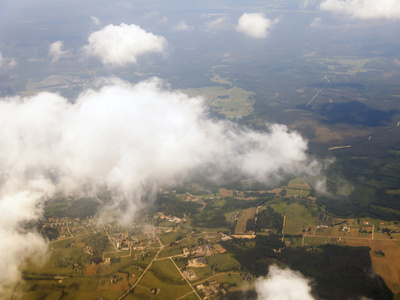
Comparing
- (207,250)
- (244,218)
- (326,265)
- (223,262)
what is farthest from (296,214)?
(223,262)

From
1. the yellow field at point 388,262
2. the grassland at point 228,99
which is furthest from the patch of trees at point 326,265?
the grassland at point 228,99

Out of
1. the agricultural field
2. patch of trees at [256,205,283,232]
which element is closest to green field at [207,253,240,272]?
the agricultural field

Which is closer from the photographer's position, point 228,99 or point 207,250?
point 207,250

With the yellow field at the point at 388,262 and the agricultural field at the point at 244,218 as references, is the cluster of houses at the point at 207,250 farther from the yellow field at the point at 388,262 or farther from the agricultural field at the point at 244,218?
the yellow field at the point at 388,262

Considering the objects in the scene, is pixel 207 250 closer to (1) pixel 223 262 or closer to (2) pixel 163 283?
(1) pixel 223 262

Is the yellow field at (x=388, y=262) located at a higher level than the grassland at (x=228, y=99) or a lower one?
lower

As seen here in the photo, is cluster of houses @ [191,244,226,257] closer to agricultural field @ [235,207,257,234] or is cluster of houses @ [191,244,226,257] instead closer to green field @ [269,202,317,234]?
agricultural field @ [235,207,257,234]

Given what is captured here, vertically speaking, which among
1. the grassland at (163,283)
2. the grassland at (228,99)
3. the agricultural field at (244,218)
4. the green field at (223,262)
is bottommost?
the agricultural field at (244,218)

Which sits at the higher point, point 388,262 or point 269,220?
point 388,262

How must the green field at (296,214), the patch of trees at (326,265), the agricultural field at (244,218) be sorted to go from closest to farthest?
the patch of trees at (326,265)
the green field at (296,214)
the agricultural field at (244,218)
